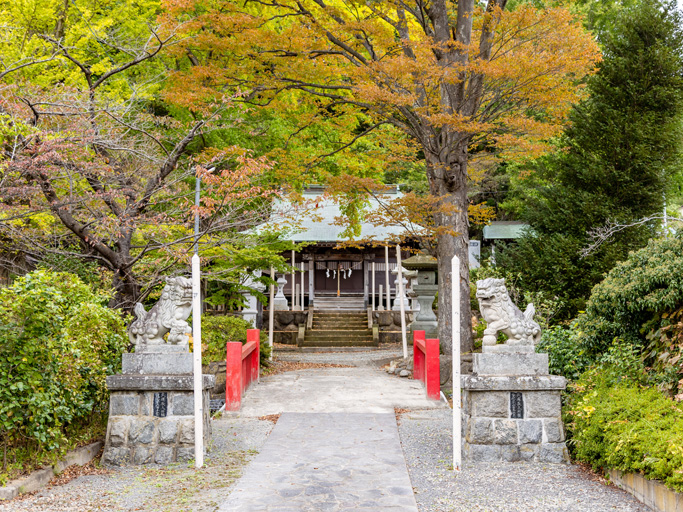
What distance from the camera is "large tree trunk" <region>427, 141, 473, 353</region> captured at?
1132 cm

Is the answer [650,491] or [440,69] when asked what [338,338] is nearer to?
[440,69]

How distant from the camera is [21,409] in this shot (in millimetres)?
5215

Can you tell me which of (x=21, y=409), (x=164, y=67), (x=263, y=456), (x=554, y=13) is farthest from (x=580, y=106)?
(x=21, y=409)

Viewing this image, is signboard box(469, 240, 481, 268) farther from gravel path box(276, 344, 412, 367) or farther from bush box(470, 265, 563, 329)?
bush box(470, 265, 563, 329)

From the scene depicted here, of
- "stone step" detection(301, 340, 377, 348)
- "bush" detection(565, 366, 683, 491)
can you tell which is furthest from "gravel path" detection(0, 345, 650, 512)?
"stone step" detection(301, 340, 377, 348)

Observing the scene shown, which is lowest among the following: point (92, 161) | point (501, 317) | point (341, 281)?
point (501, 317)

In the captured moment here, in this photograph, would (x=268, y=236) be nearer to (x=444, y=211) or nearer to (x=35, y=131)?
(x=444, y=211)

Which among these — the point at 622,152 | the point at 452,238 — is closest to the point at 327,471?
the point at 452,238

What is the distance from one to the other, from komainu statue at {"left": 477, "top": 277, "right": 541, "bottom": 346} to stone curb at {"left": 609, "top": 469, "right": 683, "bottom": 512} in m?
1.57

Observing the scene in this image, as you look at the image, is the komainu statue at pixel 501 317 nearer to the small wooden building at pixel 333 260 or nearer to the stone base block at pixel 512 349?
the stone base block at pixel 512 349

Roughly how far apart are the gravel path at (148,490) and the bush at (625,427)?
347 centimetres

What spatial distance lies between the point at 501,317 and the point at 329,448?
245 cm

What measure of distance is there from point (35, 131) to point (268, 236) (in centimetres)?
640

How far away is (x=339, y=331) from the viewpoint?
20.2 meters
